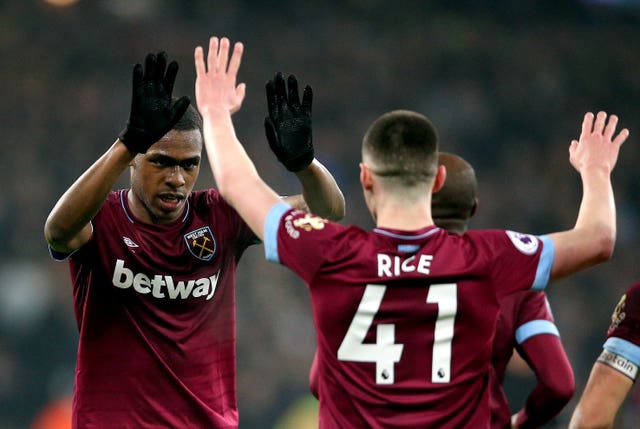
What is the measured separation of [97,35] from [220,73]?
9.40 m

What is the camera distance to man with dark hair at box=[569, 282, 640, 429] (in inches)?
136

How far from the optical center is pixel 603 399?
347 cm

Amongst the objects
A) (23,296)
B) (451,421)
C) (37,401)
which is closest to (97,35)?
(23,296)

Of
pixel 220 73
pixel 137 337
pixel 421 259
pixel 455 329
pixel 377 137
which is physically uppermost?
pixel 220 73

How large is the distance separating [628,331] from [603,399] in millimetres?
279

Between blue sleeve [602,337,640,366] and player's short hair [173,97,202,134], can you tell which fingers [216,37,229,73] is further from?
blue sleeve [602,337,640,366]

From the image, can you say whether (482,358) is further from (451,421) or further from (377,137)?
(377,137)

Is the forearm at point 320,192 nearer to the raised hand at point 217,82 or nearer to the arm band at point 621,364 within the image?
the raised hand at point 217,82

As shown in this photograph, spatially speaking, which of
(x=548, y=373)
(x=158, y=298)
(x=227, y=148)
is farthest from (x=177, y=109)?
(x=548, y=373)

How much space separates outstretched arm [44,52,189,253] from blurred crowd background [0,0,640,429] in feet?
21.2

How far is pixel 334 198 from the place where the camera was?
4184 mm

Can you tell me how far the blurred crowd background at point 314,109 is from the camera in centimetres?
1016

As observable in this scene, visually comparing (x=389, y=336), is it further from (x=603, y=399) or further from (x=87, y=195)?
(x=87, y=195)

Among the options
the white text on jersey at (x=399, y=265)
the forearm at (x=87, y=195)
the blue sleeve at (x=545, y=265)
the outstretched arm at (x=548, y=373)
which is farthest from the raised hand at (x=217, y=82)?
the outstretched arm at (x=548, y=373)
